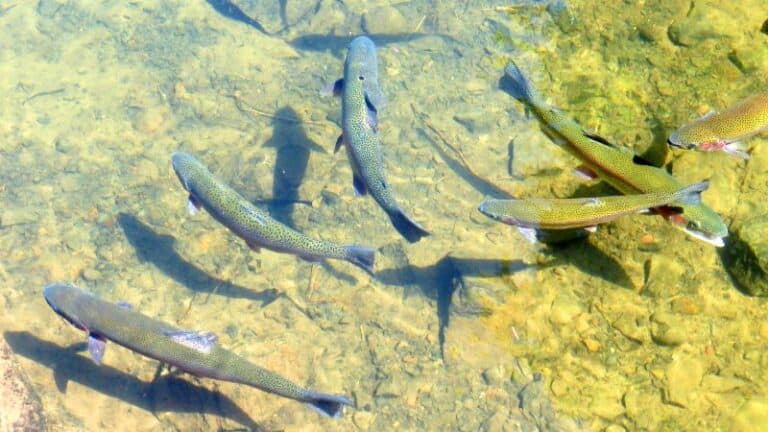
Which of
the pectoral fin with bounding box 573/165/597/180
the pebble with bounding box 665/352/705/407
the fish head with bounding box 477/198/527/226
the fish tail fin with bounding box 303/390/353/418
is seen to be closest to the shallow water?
the pebble with bounding box 665/352/705/407

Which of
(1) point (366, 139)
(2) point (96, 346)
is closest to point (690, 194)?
(1) point (366, 139)

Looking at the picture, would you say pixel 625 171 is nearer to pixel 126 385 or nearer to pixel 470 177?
pixel 470 177

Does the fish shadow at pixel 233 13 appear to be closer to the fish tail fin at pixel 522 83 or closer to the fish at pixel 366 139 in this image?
the fish at pixel 366 139

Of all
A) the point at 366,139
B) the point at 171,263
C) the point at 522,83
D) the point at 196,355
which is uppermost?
the point at 522,83

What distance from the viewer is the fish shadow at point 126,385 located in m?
5.29

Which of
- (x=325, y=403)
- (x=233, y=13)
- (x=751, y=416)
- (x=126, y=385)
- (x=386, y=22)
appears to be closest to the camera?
(x=751, y=416)

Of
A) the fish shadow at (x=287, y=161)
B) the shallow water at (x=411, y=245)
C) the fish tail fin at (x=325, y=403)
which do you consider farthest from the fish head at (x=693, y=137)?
the fish shadow at (x=287, y=161)

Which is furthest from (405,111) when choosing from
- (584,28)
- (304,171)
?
(584,28)

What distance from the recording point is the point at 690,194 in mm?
4289

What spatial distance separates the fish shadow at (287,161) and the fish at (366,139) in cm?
100

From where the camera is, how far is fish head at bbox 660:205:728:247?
4.44 m

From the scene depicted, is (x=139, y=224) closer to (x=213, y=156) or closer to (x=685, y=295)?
(x=213, y=156)

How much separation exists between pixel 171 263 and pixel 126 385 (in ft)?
4.58

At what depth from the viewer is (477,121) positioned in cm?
673
